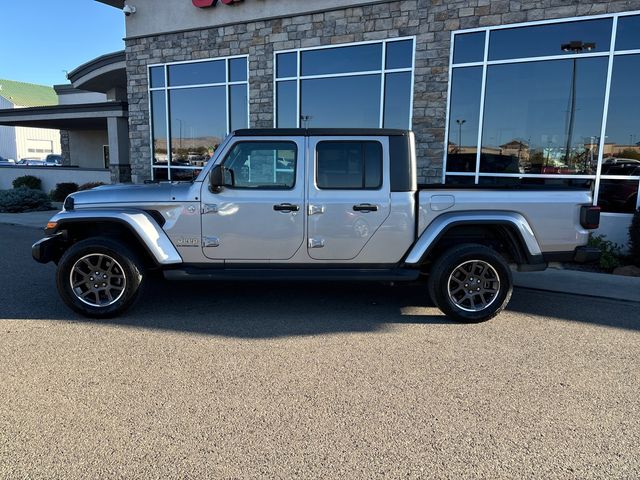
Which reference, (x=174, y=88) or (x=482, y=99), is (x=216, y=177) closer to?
(x=482, y=99)

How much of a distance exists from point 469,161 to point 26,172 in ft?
61.2

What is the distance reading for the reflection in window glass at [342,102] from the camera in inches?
432

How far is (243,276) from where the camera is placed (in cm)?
490

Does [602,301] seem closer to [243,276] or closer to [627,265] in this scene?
[627,265]

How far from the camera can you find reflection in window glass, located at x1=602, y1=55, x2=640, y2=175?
27.9 feet

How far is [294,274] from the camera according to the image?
493 centimetres

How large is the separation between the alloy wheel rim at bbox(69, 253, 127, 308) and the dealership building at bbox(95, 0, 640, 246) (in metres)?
4.70

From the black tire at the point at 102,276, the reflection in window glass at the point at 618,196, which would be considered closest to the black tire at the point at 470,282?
the black tire at the point at 102,276

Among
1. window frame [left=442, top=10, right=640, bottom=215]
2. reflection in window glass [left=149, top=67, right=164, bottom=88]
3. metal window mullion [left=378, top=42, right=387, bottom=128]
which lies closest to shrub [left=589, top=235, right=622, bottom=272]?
window frame [left=442, top=10, right=640, bottom=215]

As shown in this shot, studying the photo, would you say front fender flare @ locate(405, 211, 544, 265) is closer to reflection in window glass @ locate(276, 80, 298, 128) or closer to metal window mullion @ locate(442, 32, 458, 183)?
metal window mullion @ locate(442, 32, 458, 183)

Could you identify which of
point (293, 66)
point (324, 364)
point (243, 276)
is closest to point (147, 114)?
point (293, 66)

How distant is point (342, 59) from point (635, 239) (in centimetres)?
721

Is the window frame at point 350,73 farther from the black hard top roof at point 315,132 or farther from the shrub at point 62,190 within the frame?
the shrub at point 62,190

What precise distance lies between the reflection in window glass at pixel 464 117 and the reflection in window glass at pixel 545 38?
0.61 m
